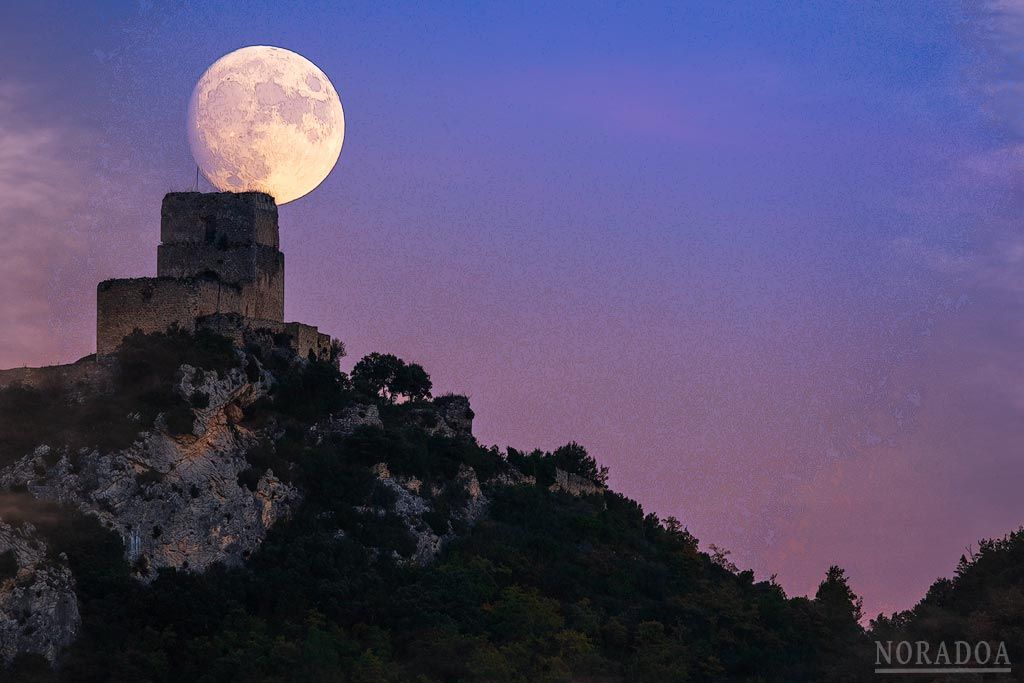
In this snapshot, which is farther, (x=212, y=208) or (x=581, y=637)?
(x=212, y=208)

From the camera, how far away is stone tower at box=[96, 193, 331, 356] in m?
78.4

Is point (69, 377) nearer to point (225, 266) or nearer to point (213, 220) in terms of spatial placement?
point (225, 266)

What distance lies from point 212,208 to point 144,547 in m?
16.0

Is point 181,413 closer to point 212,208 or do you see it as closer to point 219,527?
point 219,527

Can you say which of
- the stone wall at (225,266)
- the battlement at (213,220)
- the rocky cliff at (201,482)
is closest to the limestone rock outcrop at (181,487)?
the rocky cliff at (201,482)

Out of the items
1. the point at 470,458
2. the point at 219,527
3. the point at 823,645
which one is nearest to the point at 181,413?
the point at 219,527

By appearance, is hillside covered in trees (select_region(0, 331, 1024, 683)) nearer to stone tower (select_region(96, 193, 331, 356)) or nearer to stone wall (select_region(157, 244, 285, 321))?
stone tower (select_region(96, 193, 331, 356))

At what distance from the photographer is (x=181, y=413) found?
75.5 m

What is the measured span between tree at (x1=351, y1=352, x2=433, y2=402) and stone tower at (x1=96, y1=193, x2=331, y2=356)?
9.52 metres

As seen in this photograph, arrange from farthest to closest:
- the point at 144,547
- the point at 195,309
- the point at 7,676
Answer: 1. the point at 195,309
2. the point at 144,547
3. the point at 7,676

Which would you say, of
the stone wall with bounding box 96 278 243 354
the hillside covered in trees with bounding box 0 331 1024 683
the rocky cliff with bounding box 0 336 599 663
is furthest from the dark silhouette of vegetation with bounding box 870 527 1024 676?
the stone wall with bounding box 96 278 243 354

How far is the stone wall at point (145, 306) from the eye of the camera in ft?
257

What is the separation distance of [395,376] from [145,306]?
728 inches

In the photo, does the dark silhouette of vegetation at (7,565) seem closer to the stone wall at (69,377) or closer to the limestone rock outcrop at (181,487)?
the limestone rock outcrop at (181,487)
